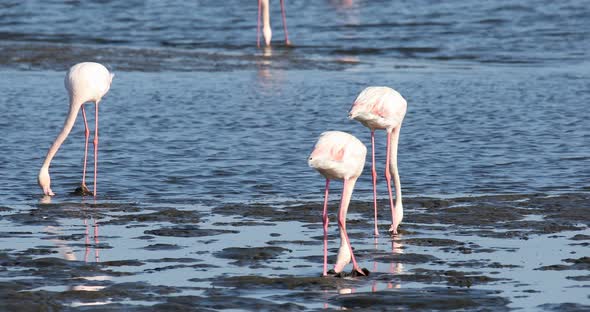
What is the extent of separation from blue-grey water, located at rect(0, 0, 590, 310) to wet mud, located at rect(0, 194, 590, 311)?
0.10 ft

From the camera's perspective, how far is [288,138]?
1355 cm

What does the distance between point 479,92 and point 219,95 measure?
3.44 metres

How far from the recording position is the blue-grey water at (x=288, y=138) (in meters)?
7.91

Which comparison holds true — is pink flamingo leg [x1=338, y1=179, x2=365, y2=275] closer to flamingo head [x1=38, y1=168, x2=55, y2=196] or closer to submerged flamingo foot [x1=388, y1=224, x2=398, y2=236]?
submerged flamingo foot [x1=388, y1=224, x2=398, y2=236]

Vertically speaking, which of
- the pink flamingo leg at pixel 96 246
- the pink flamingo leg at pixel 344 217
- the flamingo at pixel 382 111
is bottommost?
the pink flamingo leg at pixel 96 246

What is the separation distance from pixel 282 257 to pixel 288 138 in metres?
5.49

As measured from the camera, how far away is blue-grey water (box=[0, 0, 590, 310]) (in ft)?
26.0

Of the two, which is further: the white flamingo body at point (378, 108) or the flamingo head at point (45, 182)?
the flamingo head at point (45, 182)

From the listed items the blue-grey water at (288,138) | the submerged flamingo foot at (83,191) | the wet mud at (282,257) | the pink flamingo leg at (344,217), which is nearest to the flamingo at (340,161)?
the pink flamingo leg at (344,217)

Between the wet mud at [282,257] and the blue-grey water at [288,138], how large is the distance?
0.10ft

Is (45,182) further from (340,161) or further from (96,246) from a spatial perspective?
(340,161)

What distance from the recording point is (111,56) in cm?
2088

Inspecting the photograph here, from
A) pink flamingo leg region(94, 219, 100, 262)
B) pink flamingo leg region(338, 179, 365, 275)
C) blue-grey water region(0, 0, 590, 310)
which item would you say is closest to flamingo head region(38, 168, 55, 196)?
blue-grey water region(0, 0, 590, 310)

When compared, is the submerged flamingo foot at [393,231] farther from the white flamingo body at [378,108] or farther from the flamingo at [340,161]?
the flamingo at [340,161]
